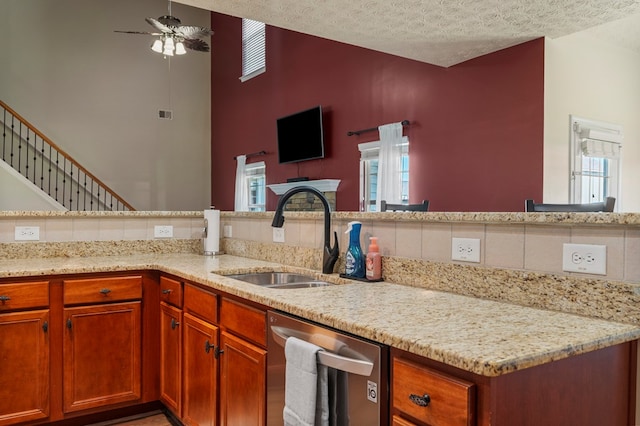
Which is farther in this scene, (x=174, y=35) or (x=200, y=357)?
(x=174, y=35)

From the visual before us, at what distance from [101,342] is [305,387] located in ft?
5.27

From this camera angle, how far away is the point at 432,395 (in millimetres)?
1075

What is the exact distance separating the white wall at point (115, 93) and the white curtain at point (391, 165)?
15.1 feet

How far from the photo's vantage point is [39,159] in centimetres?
744

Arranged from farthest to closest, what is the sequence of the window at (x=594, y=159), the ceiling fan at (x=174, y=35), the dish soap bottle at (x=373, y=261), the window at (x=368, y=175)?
the window at (x=368, y=175) → the ceiling fan at (x=174, y=35) → the window at (x=594, y=159) → the dish soap bottle at (x=373, y=261)

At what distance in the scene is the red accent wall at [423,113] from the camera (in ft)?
14.1

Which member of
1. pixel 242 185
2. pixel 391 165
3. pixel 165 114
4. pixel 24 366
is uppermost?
pixel 165 114

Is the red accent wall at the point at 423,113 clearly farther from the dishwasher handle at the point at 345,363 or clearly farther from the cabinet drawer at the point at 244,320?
the dishwasher handle at the point at 345,363

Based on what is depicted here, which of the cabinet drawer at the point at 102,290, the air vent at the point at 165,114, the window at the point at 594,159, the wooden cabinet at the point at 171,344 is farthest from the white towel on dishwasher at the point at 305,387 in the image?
the air vent at the point at 165,114

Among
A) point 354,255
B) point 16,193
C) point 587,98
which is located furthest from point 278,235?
point 16,193

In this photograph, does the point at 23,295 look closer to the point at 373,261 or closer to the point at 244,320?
the point at 244,320

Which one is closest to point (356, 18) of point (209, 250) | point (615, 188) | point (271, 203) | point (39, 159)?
point (209, 250)

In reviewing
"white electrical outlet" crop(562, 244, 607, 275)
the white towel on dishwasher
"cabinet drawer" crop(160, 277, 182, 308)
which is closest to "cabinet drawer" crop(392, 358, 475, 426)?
Answer: the white towel on dishwasher

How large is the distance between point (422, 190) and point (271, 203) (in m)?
2.97
